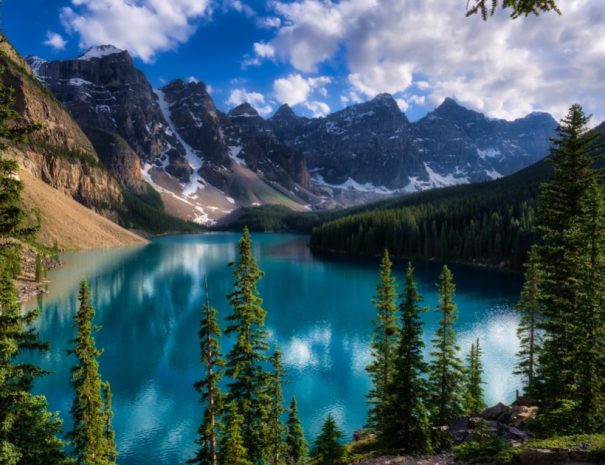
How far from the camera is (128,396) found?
37.4 meters

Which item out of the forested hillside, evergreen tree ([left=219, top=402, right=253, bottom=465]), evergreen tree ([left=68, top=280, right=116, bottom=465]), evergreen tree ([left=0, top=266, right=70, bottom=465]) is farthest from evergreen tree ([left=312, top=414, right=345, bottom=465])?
the forested hillside

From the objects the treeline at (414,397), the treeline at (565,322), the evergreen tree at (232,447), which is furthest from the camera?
the treeline at (414,397)

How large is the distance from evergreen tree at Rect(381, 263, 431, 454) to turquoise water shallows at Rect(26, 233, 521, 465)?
12200mm

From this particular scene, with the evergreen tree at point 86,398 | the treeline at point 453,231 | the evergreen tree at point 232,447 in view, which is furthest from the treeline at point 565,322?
the treeline at point 453,231

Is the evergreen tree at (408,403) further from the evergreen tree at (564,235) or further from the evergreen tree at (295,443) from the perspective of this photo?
the evergreen tree at (295,443)

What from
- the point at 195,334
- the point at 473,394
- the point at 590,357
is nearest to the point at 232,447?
the point at 590,357

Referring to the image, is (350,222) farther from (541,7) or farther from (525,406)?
(541,7)

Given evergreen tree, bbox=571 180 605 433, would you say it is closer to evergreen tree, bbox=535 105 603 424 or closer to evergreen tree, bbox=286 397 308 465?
evergreen tree, bbox=535 105 603 424

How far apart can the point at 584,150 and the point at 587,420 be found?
1334 centimetres

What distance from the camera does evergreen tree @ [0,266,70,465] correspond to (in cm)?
1422

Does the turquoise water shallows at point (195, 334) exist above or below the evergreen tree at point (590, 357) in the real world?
below

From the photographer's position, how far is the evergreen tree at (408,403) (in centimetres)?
1994

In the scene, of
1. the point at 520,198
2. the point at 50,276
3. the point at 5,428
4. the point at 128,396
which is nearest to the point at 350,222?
the point at 520,198

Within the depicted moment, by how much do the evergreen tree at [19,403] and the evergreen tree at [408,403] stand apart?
14.8 metres
